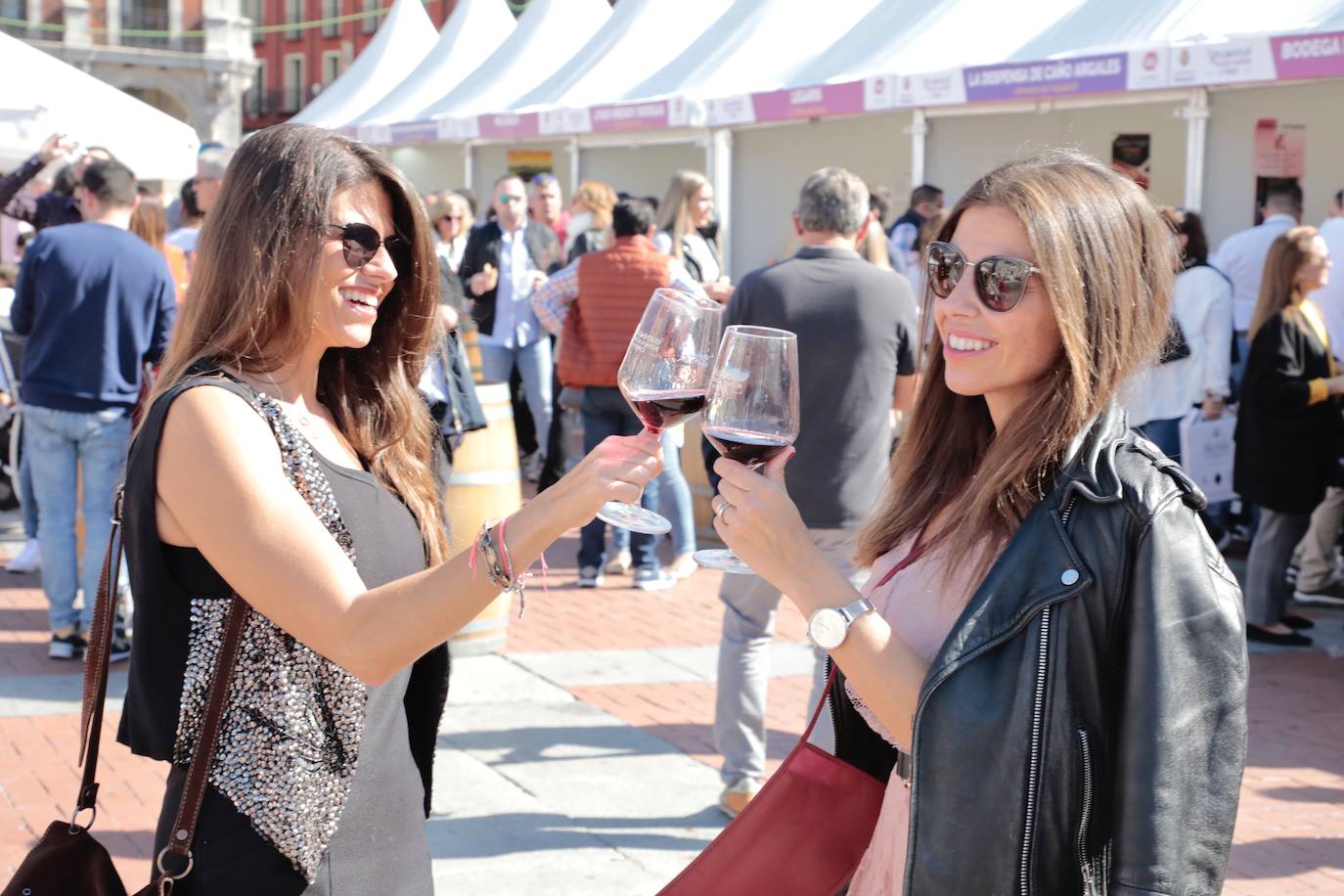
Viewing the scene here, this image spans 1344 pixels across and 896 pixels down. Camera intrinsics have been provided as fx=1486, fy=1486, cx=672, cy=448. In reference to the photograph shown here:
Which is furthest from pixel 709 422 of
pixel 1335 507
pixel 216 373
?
pixel 1335 507

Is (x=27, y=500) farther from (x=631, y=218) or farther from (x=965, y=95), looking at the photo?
(x=965, y=95)

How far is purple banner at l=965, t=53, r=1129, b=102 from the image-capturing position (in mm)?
9609

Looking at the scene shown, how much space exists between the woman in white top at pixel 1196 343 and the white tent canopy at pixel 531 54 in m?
11.4

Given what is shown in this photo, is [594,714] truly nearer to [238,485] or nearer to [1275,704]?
[1275,704]

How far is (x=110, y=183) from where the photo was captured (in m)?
6.69

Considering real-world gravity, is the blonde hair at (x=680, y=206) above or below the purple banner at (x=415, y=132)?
below

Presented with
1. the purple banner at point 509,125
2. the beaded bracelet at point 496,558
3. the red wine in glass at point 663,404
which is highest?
the purple banner at point 509,125

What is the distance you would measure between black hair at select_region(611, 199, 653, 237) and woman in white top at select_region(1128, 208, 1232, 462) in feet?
9.49

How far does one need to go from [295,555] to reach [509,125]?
1576cm

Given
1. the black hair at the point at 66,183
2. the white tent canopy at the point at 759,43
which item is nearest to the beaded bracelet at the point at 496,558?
the black hair at the point at 66,183

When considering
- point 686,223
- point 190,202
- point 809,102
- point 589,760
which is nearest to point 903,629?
point 589,760

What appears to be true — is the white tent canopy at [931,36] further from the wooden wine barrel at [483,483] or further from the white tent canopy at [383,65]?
the white tent canopy at [383,65]

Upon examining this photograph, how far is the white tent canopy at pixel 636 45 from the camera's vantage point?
1598cm

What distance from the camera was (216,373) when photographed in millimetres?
2057
